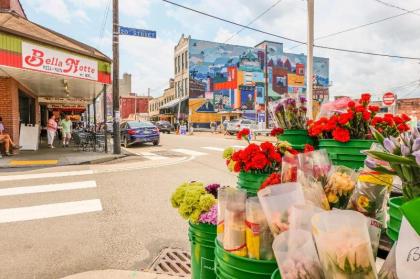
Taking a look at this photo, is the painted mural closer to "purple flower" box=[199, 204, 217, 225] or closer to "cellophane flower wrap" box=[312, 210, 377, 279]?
"purple flower" box=[199, 204, 217, 225]

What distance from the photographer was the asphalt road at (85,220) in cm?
410

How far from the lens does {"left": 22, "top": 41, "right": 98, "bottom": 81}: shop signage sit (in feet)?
36.9

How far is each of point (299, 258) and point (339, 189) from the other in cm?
66

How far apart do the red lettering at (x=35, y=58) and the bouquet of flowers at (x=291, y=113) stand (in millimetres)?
10369

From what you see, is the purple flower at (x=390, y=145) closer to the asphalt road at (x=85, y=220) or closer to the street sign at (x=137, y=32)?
the asphalt road at (x=85, y=220)

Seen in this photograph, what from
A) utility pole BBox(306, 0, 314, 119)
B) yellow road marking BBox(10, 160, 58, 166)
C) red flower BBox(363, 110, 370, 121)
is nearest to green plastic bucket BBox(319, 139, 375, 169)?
red flower BBox(363, 110, 370, 121)

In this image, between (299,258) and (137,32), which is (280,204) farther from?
(137,32)

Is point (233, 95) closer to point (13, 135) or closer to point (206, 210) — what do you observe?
point (13, 135)

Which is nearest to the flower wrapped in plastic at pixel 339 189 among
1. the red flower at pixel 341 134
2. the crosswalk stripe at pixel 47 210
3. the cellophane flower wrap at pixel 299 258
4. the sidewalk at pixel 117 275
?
the cellophane flower wrap at pixel 299 258

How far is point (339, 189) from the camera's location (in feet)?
6.29

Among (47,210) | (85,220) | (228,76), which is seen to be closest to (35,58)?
(47,210)

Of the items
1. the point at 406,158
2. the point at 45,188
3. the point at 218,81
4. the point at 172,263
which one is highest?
the point at 218,81

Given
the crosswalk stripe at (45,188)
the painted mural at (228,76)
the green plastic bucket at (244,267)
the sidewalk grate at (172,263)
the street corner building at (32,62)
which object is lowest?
the sidewalk grate at (172,263)

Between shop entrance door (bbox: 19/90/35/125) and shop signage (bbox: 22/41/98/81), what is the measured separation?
5.89 m
